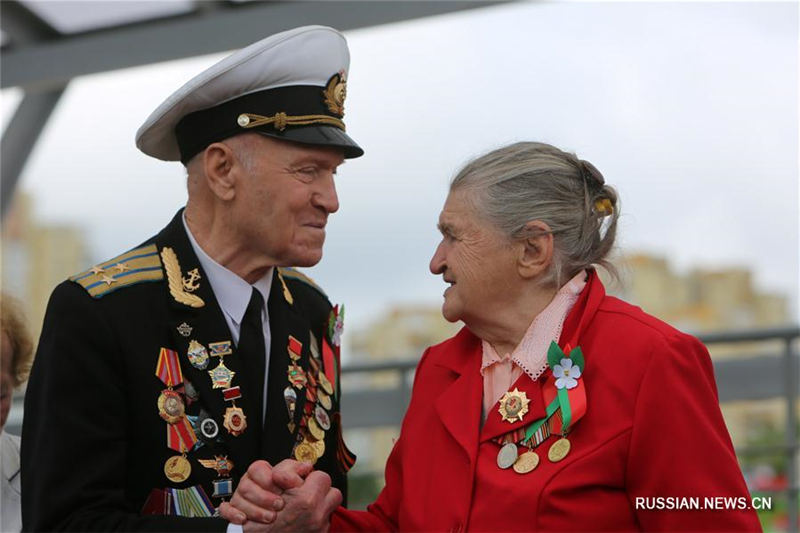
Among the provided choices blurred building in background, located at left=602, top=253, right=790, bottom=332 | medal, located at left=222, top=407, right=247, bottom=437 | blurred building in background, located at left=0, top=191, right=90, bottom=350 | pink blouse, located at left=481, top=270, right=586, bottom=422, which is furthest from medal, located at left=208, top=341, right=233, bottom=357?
blurred building in background, located at left=602, top=253, right=790, bottom=332

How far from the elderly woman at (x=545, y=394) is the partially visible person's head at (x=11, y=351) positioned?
4.16ft

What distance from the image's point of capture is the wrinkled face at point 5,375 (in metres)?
3.82

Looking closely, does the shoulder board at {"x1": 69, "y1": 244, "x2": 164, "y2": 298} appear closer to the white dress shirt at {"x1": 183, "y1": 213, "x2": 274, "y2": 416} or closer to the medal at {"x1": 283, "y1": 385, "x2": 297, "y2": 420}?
the white dress shirt at {"x1": 183, "y1": 213, "x2": 274, "y2": 416}

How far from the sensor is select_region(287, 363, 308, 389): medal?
3.32 metres

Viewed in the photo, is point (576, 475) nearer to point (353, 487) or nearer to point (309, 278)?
point (309, 278)

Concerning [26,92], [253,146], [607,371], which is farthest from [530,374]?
[26,92]

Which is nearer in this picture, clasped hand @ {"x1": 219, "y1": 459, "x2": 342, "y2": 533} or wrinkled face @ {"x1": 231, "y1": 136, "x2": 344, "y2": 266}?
clasped hand @ {"x1": 219, "y1": 459, "x2": 342, "y2": 533}

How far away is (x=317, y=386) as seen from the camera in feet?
11.4

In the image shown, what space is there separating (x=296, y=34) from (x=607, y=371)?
1354 millimetres

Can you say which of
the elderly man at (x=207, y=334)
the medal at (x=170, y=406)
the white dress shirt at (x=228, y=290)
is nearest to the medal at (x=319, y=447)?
the elderly man at (x=207, y=334)

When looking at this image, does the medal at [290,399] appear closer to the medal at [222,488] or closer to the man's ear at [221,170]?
the medal at [222,488]

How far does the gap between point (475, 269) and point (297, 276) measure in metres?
0.88

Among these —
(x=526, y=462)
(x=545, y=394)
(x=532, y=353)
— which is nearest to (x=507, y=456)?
(x=526, y=462)

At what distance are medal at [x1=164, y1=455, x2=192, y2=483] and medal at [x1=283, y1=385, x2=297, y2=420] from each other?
0.34 m
